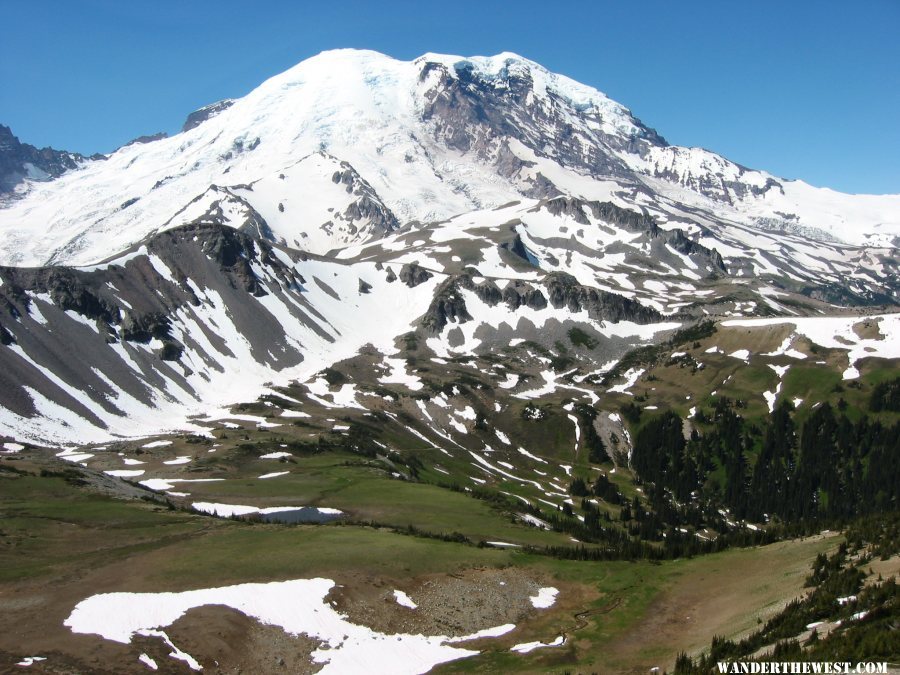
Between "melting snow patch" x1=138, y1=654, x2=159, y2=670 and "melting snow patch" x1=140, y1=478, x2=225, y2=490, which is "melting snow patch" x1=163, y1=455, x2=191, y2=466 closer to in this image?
"melting snow patch" x1=140, y1=478, x2=225, y2=490

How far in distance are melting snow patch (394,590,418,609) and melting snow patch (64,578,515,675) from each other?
174 inches

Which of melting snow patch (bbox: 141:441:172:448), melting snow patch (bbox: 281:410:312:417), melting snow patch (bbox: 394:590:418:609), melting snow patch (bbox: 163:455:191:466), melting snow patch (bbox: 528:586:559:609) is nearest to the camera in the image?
melting snow patch (bbox: 394:590:418:609)

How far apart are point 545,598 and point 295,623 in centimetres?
2040

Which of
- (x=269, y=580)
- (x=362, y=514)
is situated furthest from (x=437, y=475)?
(x=269, y=580)

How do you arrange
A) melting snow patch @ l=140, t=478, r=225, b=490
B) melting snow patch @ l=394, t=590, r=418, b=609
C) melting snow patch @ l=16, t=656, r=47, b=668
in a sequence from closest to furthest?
melting snow patch @ l=16, t=656, r=47, b=668 < melting snow patch @ l=394, t=590, r=418, b=609 < melting snow patch @ l=140, t=478, r=225, b=490

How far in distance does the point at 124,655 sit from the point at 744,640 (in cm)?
3821

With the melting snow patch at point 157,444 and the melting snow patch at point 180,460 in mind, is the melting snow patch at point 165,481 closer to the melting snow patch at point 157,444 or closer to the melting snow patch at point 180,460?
the melting snow patch at point 180,460

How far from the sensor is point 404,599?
201 ft

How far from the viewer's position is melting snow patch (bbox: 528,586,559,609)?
2432 inches

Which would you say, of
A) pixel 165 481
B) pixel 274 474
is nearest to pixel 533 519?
pixel 274 474

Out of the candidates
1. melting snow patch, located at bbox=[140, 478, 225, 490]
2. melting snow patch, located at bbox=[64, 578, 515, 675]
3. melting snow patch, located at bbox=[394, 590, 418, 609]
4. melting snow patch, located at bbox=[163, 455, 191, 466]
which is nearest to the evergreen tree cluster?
melting snow patch, located at bbox=[140, 478, 225, 490]

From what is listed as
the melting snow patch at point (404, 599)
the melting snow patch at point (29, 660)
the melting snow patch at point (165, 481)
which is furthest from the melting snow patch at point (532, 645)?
the melting snow patch at point (165, 481)

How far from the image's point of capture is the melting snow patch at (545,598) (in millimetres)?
61781

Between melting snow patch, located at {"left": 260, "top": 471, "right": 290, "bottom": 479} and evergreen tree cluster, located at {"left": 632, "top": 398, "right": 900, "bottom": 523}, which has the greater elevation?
melting snow patch, located at {"left": 260, "top": 471, "right": 290, "bottom": 479}
